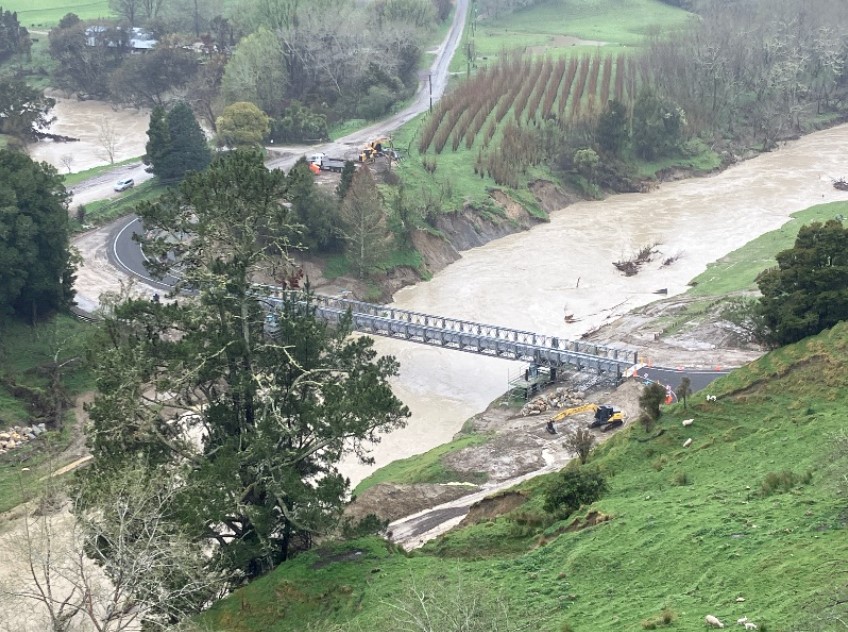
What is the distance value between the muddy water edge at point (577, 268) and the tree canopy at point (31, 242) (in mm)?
19532

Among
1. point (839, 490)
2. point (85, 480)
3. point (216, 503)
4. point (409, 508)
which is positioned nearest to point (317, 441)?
point (216, 503)

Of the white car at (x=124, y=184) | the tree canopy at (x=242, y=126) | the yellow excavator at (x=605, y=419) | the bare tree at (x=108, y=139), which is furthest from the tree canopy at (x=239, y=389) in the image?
the bare tree at (x=108, y=139)

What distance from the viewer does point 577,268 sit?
77.5m

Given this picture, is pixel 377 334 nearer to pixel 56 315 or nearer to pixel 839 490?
pixel 56 315

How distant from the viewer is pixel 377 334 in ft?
202

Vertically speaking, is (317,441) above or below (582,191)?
above

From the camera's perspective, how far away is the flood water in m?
105

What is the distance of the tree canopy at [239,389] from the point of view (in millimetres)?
32188

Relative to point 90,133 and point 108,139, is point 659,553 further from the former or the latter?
point 90,133

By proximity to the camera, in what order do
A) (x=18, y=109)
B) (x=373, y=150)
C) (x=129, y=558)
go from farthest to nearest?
1. (x=18, y=109)
2. (x=373, y=150)
3. (x=129, y=558)

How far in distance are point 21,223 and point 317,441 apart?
3284cm

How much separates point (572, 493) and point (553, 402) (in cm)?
2150

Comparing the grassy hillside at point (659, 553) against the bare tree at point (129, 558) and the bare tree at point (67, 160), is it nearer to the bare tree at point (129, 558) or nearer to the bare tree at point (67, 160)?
the bare tree at point (129, 558)

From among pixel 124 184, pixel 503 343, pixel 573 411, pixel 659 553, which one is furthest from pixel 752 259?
pixel 659 553
